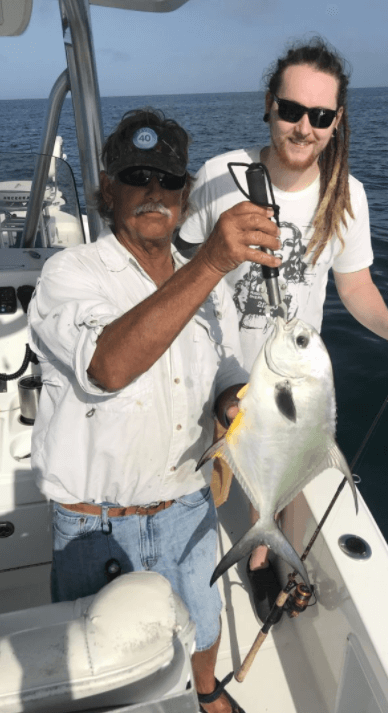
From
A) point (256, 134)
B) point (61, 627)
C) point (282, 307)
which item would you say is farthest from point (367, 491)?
point (256, 134)

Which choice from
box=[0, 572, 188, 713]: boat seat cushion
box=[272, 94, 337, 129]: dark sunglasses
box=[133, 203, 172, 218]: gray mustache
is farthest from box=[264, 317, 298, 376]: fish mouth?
box=[272, 94, 337, 129]: dark sunglasses

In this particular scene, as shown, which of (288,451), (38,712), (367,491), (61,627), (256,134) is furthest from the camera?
(256,134)

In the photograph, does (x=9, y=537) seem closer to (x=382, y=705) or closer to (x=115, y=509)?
(x=115, y=509)

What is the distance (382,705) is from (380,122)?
4034cm

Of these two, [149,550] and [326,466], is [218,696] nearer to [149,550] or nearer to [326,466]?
[149,550]

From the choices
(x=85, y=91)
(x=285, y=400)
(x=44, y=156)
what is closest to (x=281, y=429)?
(x=285, y=400)

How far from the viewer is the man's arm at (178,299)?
4.23 feet

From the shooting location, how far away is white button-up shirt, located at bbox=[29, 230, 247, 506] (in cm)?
166

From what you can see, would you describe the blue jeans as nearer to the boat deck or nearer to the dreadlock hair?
the boat deck

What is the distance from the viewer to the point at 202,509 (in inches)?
81.3

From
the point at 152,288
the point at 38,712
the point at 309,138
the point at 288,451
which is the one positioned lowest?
the point at 38,712

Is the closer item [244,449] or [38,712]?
[38,712]

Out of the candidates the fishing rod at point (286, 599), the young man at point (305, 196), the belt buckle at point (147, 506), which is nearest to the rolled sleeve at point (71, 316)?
the belt buckle at point (147, 506)

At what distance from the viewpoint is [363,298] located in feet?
8.72
